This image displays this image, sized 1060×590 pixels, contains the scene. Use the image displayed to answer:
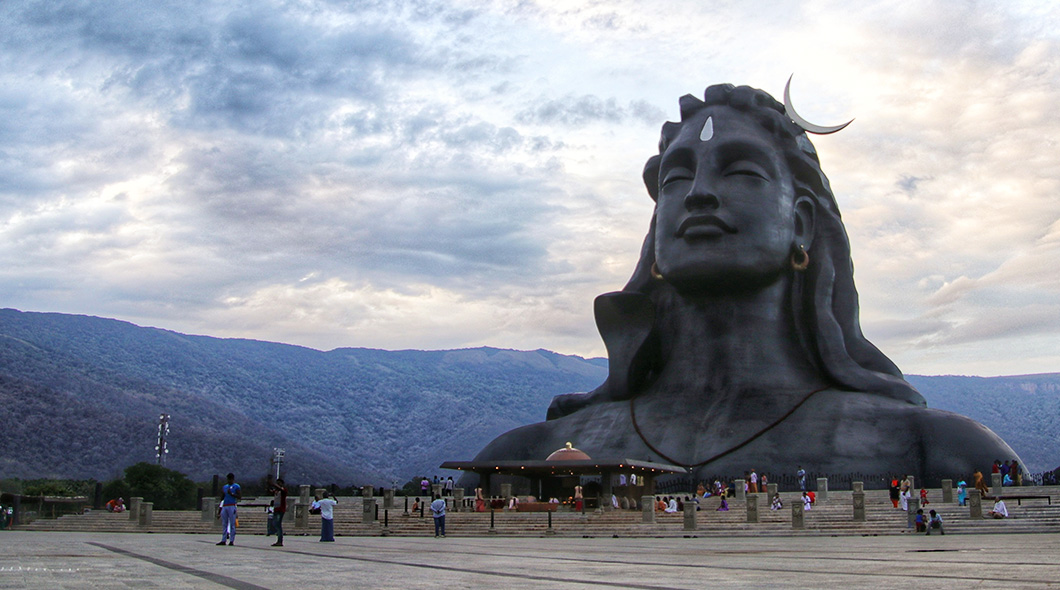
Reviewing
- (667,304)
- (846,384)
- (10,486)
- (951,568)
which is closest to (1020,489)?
(846,384)

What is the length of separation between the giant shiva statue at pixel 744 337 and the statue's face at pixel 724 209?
60 mm

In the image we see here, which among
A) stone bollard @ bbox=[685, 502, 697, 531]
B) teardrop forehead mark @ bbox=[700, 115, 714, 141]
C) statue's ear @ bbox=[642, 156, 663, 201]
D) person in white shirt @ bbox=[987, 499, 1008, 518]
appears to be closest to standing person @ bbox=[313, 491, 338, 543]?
stone bollard @ bbox=[685, 502, 697, 531]

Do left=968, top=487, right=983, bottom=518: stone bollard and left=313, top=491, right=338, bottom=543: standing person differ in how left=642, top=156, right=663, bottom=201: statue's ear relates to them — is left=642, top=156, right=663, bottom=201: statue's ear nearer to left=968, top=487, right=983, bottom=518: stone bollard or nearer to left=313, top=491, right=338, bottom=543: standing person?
left=968, top=487, right=983, bottom=518: stone bollard

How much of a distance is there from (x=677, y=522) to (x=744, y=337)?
679 inches

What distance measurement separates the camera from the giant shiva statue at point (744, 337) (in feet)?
133

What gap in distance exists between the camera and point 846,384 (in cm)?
4281

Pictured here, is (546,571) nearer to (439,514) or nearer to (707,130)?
(439,514)

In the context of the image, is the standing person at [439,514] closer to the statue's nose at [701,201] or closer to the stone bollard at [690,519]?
the stone bollard at [690,519]

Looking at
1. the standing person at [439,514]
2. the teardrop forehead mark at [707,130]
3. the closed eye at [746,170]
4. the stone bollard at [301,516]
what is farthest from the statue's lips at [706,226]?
the standing person at [439,514]

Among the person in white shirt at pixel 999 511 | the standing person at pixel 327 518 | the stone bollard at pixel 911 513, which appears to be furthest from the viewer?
the person in white shirt at pixel 999 511

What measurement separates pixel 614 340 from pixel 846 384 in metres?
10.7

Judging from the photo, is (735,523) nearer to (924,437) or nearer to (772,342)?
(924,437)

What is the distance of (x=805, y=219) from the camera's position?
151ft

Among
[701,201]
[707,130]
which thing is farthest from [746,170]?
[707,130]
